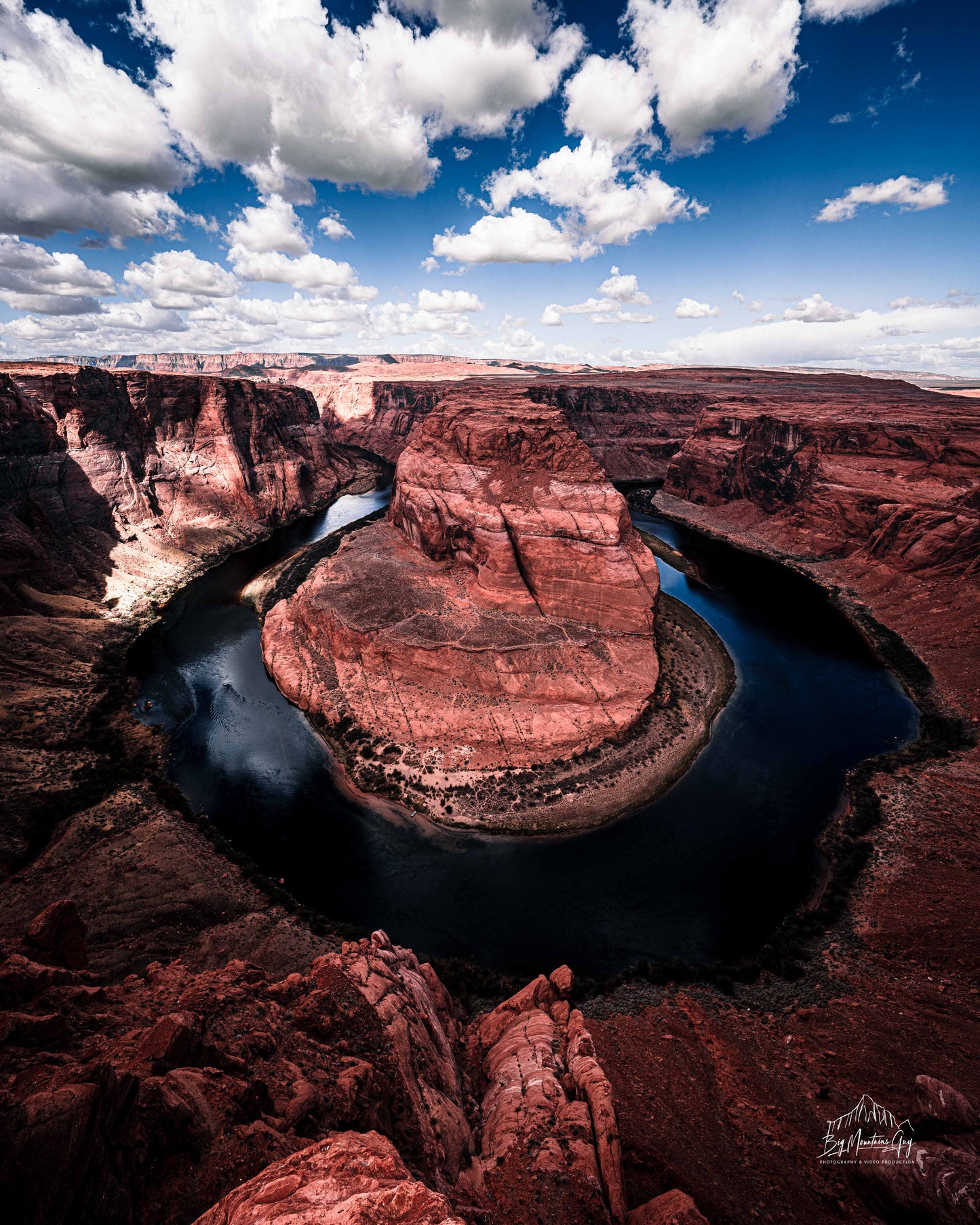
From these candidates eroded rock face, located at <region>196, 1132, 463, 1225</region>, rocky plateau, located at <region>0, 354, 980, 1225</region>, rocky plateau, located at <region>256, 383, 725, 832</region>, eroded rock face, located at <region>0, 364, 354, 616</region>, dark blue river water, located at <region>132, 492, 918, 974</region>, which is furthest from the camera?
eroded rock face, located at <region>0, 364, 354, 616</region>

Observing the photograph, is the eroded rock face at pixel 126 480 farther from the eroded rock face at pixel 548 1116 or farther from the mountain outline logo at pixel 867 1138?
the mountain outline logo at pixel 867 1138

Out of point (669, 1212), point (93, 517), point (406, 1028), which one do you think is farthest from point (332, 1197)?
point (93, 517)

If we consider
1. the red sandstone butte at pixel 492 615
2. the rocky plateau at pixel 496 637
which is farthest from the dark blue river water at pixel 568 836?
the red sandstone butte at pixel 492 615

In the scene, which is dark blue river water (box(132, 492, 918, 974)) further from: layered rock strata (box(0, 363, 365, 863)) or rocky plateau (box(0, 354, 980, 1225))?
layered rock strata (box(0, 363, 365, 863))

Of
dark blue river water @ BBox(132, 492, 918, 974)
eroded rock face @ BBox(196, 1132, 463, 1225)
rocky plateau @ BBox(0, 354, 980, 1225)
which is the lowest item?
dark blue river water @ BBox(132, 492, 918, 974)

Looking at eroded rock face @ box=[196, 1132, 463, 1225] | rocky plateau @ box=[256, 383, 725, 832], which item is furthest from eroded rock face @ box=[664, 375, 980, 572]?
eroded rock face @ box=[196, 1132, 463, 1225]

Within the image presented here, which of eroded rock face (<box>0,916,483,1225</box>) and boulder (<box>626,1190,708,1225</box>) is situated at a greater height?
eroded rock face (<box>0,916,483,1225</box>)

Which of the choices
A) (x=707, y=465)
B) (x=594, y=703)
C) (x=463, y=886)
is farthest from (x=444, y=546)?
(x=707, y=465)
